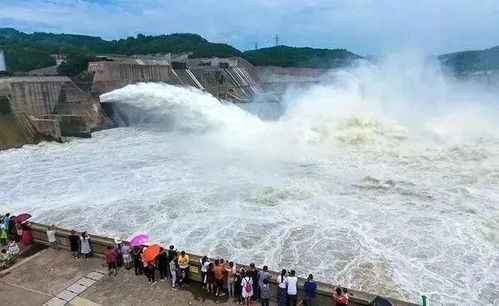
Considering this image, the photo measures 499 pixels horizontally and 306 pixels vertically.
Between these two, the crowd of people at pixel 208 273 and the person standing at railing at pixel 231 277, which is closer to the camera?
the crowd of people at pixel 208 273

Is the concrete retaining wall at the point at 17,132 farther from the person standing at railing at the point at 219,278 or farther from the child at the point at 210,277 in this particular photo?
the person standing at railing at the point at 219,278

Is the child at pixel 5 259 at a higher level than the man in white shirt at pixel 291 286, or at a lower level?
lower

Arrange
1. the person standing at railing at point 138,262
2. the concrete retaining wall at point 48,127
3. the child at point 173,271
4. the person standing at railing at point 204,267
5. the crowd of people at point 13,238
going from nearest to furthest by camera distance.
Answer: the person standing at railing at point 204,267
the child at point 173,271
the person standing at railing at point 138,262
the crowd of people at point 13,238
the concrete retaining wall at point 48,127

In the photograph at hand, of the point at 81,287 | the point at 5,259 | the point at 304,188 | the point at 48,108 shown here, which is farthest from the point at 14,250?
the point at 48,108

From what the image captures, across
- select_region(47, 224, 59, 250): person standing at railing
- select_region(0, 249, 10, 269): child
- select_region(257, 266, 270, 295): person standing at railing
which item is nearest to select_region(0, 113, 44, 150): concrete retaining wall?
select_region(47, 224, 59, 250): person standing at railing

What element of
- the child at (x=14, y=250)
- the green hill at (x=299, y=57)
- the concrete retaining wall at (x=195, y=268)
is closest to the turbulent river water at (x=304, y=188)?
the concrete retaining wall at (x=195, y=268)

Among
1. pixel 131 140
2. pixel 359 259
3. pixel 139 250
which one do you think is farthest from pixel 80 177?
pixel 359 259
